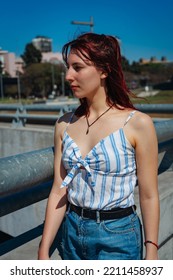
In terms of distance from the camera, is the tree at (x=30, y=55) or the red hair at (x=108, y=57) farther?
the tree at (x=30, y=55)

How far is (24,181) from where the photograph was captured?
6.19ft

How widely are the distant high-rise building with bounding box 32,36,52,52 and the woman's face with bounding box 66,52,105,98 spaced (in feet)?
561

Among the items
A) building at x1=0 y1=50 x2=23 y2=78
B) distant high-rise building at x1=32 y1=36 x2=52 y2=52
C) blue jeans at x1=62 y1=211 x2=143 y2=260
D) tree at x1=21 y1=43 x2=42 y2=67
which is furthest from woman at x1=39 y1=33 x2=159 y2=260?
distant high-rise building at x1=32 y1=36 x2=52 y2=52

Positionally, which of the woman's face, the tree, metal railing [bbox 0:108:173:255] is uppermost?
the tree

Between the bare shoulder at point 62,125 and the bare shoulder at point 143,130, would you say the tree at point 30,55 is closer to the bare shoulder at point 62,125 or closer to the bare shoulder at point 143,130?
the bare shoulder at point 62,125

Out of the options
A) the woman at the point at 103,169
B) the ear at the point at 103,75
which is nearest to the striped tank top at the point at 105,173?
the woman at the point at 103,169

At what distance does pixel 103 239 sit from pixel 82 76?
84 centimetres

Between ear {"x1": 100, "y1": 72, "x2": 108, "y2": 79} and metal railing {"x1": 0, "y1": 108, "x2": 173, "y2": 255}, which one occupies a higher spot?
ear {"x1": 100, "y1": 72, "x2": 108, "y2": 79}

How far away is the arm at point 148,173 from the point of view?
183 centimetres

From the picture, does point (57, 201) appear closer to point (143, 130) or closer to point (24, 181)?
point (24, 181)

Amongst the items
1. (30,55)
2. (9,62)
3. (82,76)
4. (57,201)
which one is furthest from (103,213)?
(9,62)

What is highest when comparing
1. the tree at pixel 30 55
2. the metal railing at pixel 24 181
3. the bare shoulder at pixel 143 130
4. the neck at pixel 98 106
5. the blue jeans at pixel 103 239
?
the tree at pixel 30 55

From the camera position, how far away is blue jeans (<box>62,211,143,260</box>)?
184 cm

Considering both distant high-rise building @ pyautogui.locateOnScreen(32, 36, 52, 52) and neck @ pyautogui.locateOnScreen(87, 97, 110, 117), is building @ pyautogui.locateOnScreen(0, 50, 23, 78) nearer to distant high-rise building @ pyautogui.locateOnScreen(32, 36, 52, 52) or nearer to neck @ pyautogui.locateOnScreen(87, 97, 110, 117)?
distant high-rise building @ pyautogui.locateOnScreen(32, 36, 52, 52)
